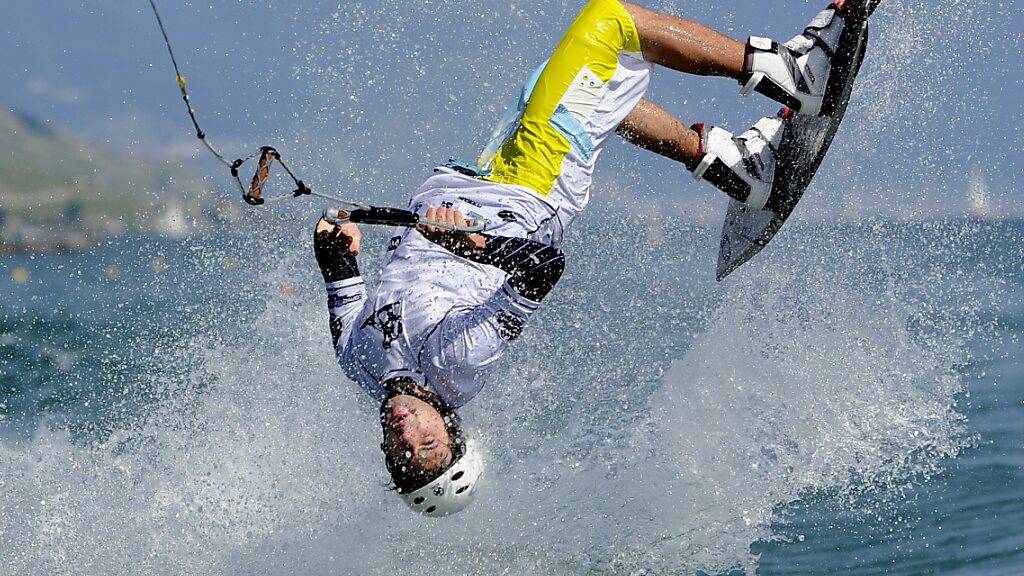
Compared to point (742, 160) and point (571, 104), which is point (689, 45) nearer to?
point (571, 104)

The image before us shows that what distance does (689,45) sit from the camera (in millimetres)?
5777

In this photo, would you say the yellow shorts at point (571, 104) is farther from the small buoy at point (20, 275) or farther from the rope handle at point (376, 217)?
the small buoy at point (20, 275)

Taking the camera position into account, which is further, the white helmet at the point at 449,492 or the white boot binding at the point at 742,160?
the white boot binding at the point at 742,160

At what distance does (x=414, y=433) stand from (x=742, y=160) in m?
2.68

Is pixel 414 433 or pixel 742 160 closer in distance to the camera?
pixel 414 433

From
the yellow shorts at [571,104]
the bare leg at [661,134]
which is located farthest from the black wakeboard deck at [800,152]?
the yellow shorts at [571,104]

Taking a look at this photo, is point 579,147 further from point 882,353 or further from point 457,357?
point 882,353

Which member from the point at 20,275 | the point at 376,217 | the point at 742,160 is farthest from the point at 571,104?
the point at 20,275

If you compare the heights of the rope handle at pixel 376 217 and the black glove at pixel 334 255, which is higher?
the rope handle at pixel 376 217

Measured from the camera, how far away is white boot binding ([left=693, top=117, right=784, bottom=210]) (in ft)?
20.7

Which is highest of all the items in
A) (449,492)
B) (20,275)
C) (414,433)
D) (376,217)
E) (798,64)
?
(798,64)

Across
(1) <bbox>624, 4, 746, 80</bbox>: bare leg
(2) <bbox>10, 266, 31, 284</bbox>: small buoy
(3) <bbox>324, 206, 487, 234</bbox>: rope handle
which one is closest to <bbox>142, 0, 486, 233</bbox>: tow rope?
(3) <bbox>324, 206, 487, 234</bbox>: rope handle

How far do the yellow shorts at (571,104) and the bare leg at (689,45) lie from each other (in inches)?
3.1

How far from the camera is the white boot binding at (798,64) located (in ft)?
19.0
